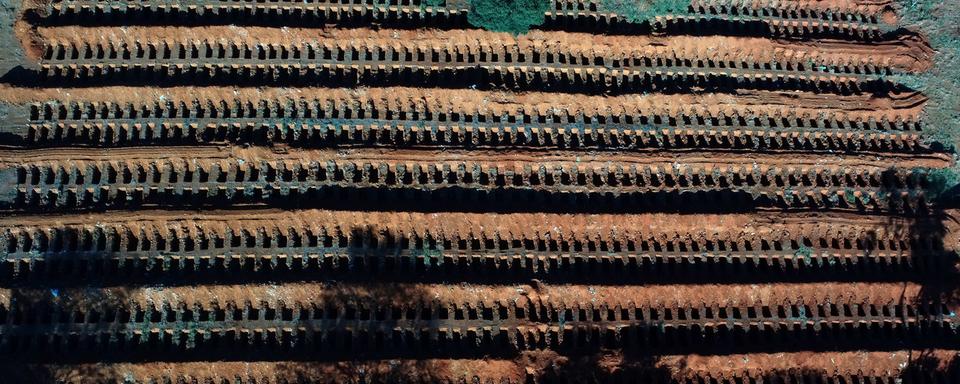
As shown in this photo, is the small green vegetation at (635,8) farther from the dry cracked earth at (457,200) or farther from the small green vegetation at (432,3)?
the small green vegetation at (432,3)

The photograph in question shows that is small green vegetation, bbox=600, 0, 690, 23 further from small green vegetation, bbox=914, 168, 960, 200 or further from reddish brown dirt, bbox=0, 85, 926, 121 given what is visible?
small green vegetation, bbox=914, 168, 960, 200

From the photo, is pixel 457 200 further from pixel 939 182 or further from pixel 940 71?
pixel 940 71

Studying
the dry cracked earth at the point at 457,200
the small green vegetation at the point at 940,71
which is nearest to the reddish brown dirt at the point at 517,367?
the dry cracked earth at the point at 457,200

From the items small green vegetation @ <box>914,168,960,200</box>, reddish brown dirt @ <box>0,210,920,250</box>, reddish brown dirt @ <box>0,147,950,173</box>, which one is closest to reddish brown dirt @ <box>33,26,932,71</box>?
reddish brown dirt @ <box>0,147,950,173</box>

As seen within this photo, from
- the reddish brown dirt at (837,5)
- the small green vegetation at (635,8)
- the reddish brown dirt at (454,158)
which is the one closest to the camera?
the reddish brown dirt at (454,158)

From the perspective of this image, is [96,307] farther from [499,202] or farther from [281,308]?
[499,202]
